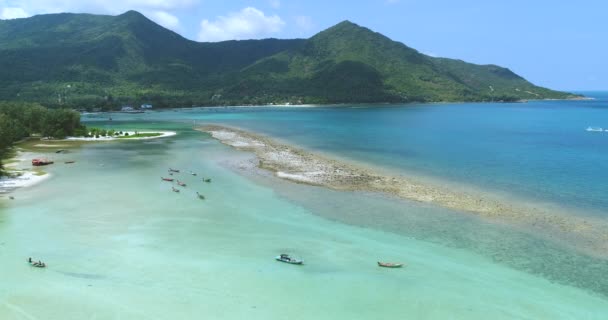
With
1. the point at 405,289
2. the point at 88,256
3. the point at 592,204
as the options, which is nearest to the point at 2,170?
the point at 88,256

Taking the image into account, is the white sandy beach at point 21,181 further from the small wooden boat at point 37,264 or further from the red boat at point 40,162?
the small wooden boat at point 37,264

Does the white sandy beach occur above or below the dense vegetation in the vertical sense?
below

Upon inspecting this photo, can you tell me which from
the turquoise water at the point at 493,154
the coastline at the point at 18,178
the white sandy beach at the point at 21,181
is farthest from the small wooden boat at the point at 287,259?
the white sandy beach at the point at 21,181

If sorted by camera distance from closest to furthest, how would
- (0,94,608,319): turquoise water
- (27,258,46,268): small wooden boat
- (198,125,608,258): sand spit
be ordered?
(0,94,608,319): turquoise water
(27,258,46,268): small wooden boat
(198,125,608,258): sand spit

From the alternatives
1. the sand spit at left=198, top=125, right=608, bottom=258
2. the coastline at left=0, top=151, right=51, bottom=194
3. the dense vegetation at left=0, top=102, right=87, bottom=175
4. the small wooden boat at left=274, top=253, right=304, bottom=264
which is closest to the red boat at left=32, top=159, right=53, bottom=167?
the coastline at left=0, top=151, right=51, bottom=194

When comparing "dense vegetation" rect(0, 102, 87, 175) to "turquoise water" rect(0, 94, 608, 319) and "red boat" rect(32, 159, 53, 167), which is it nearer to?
"red boat" rect(32, 159, 53, 167)

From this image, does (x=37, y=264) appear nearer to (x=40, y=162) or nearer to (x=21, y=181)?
(x=21, y=181)
